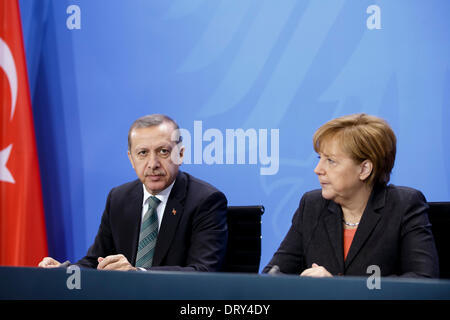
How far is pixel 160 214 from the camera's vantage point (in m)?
2.41

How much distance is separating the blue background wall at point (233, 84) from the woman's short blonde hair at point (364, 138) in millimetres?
1283

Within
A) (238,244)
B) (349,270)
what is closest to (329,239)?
(349,270)

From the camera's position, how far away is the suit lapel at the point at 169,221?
2279 mm

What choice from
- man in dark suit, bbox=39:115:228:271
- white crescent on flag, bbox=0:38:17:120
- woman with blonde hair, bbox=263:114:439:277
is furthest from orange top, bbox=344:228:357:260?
white crescent on flag, bbox=0:38:17:120

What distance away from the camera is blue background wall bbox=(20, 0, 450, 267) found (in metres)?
3.28

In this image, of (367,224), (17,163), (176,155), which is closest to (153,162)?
(176,155)

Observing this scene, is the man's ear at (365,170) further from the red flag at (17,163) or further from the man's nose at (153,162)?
the red flag at (17,163)

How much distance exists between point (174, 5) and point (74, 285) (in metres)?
3.09

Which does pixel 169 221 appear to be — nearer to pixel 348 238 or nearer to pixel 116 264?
pixel 116 264

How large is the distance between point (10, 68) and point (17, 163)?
2.13 feet

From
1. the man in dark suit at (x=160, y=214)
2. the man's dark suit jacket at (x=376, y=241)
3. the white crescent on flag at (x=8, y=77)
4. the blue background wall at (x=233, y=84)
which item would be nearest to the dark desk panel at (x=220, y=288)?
the man's dark suit jacket at (x=376, y=241)

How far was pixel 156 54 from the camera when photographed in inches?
140
